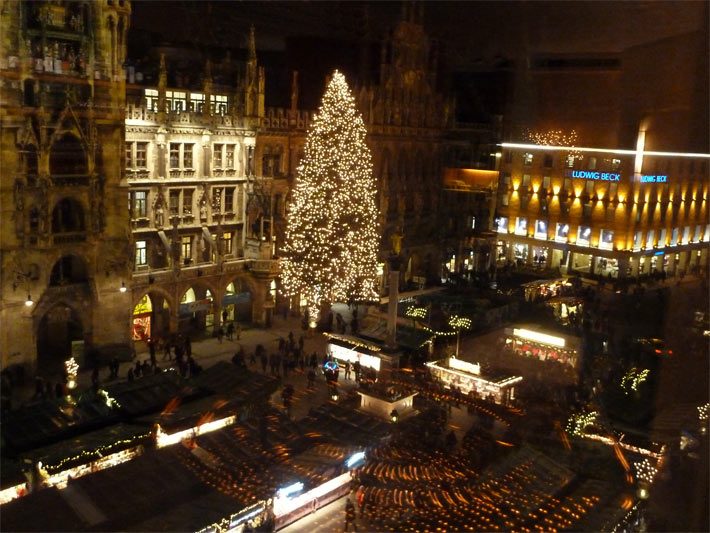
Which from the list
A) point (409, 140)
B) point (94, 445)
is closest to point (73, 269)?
point (94, 445)

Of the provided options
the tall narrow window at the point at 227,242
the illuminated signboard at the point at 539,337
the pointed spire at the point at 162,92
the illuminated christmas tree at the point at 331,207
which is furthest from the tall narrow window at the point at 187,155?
the illuminated signboard at the point at 539,337

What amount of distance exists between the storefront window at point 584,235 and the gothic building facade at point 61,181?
37.5m

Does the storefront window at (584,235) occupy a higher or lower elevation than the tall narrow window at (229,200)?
lower

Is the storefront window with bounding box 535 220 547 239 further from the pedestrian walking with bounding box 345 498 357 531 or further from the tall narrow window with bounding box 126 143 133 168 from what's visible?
the pedestrian walking with bounding box 345 498 357 531

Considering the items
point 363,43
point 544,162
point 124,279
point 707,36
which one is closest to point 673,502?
point 707,36

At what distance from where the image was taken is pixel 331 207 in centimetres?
3641

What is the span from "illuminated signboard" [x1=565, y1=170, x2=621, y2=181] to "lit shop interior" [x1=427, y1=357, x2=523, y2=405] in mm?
29169

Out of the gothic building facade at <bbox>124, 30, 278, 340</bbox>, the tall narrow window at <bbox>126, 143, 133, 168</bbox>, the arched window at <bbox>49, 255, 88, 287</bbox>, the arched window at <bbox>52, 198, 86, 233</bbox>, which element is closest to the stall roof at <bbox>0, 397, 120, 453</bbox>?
the arched window at <bbox>49, 255, 88, 287</bbox>

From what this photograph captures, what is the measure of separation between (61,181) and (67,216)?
212 cm

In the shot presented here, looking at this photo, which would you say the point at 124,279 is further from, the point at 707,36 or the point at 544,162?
the point at 544,162

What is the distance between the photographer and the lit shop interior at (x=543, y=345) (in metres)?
32.8

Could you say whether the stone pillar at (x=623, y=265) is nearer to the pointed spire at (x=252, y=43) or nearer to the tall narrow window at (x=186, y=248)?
the pointed spire at (x=252, y=43)

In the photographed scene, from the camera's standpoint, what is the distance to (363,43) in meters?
47.7

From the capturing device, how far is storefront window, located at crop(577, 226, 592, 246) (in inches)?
2237
